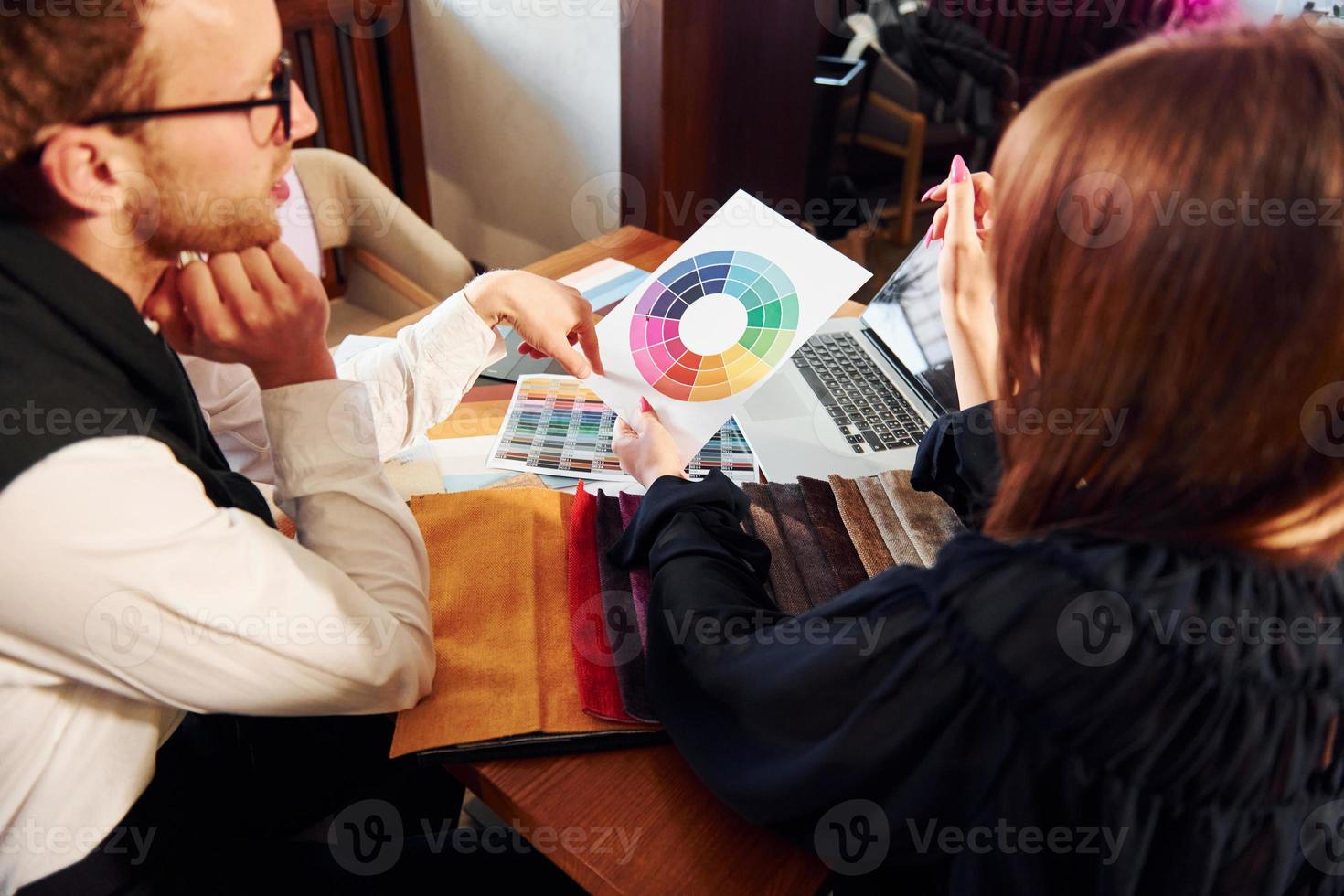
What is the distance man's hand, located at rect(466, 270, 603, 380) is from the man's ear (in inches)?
19.5

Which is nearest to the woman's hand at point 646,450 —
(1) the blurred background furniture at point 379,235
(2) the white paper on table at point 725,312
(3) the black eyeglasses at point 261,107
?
(2) the white paper on table at point 725,312

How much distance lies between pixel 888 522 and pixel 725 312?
0.35 m

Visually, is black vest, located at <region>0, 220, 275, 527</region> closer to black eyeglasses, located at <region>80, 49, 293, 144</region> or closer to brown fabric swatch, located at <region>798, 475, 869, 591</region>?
black eyeglasses, located at <region>80, 49, 293, 144</region>

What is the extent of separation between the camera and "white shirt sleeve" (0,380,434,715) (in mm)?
597

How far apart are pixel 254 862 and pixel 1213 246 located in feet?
3.18

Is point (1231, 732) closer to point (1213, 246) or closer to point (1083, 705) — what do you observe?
point (1083, 705)

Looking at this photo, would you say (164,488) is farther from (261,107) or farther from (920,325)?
(920,325)

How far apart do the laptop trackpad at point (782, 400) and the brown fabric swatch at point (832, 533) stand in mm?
217

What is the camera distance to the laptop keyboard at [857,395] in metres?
1.21

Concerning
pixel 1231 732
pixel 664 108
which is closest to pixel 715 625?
pixel 1231 732

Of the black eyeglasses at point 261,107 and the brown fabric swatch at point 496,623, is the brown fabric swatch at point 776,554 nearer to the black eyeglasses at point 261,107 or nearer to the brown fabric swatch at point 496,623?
the brown fabric swatch at point 496,623

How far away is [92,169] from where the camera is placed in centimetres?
64

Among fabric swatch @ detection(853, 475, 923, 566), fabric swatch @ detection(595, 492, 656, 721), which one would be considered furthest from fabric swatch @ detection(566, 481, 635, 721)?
fabric swatch @ detection(853, 475, 923, 566)

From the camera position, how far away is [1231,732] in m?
0.57
